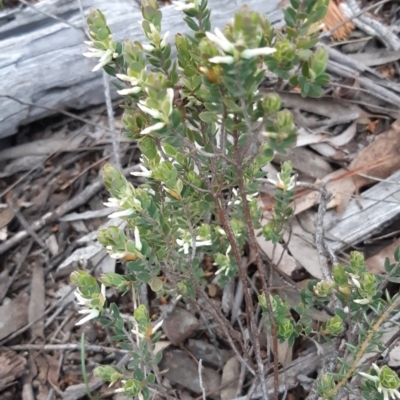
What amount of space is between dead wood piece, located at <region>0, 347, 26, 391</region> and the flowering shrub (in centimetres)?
72

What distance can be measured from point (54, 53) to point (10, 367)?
52.8 inches

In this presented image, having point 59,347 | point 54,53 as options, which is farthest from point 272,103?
point 54,53

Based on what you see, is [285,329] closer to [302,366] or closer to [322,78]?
[302,366]

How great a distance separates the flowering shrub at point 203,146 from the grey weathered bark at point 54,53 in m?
1.18

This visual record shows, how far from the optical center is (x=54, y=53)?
2408mm

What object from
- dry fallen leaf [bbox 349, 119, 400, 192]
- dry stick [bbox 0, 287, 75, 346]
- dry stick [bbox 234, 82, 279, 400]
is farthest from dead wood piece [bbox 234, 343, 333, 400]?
dry stick [bbox 0, 287, 75, 346]

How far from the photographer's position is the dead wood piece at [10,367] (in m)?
2.00

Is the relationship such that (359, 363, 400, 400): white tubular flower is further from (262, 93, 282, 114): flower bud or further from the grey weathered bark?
the grey weathered bark

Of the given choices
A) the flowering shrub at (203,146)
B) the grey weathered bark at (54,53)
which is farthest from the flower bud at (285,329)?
the grey weathered bark at (54,53)

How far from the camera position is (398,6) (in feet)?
9.00

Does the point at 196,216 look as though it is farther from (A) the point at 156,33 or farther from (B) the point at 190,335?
(B) the point at 190,335

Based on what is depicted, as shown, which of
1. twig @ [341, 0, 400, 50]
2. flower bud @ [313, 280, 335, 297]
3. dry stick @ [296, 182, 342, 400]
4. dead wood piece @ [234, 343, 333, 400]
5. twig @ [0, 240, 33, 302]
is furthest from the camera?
twig @ [341, 0, 400, 50]

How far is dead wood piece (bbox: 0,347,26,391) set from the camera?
6.57ft

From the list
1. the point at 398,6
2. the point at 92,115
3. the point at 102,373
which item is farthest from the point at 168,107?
the point at 398,6
